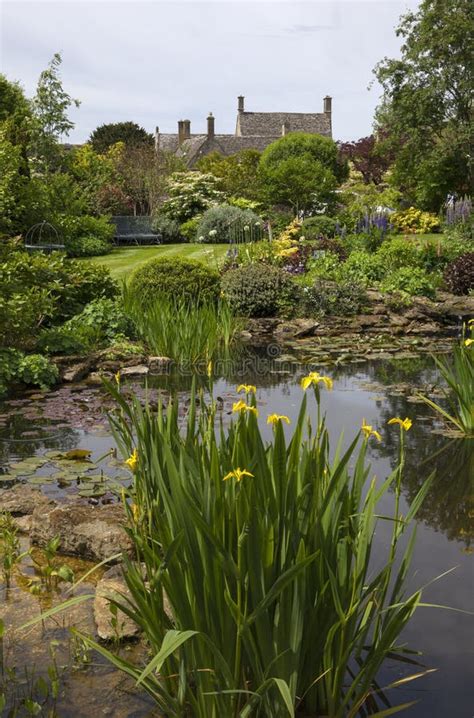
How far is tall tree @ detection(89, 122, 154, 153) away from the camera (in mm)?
46534

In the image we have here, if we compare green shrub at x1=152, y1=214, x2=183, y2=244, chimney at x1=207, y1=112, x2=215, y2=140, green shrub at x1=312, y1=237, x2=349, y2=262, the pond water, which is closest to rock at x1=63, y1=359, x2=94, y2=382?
the pond water

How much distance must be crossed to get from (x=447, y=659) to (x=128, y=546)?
5.40 ft

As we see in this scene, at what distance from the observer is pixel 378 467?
18.7 ft

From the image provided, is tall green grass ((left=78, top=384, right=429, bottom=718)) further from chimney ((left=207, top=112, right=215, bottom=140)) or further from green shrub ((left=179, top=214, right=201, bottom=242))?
chimney ((left=207, top=112, right=215, bottom=140))

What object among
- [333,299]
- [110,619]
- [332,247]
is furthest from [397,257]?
[110,619]

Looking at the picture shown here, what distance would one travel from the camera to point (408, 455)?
5.98m

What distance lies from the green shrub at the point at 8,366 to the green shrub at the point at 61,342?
0.70 metres

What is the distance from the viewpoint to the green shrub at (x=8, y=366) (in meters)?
8.17

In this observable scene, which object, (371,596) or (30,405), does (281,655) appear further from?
(30,405)

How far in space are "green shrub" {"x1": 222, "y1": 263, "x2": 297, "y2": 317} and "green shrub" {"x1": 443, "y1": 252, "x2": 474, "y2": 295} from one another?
3269 millimetres

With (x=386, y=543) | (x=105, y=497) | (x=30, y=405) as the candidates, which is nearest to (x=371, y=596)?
(x=386, y=543)

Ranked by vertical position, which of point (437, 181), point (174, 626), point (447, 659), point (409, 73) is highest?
point (409, 73)

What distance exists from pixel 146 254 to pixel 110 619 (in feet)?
64.2

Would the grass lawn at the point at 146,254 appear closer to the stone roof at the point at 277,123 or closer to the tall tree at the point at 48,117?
the tall tree at the point at 48,117
